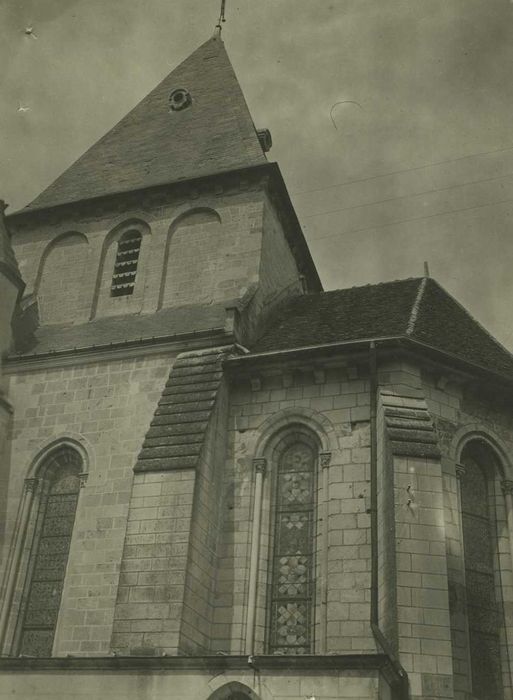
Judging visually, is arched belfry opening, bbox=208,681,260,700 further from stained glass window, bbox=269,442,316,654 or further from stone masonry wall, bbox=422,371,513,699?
stone masonry wall, bbox=422,371,513,699

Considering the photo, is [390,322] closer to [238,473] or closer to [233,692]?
[238,473]

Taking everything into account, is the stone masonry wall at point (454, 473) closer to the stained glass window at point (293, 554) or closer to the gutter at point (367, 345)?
the gutter at point (367, 345)

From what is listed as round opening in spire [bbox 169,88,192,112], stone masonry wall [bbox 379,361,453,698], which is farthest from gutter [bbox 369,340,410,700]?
round opening in spire [bbox 169,88,192,112]

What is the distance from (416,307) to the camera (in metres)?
15.7

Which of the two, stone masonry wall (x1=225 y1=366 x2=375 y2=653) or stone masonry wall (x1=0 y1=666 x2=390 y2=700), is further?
stone masonry wall (x1=225 y1=366 x2=375 y2=653)

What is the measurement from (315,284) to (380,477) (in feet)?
35.7

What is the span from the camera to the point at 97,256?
59.6ft

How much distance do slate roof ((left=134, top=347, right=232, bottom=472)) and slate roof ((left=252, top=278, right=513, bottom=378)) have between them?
120cm

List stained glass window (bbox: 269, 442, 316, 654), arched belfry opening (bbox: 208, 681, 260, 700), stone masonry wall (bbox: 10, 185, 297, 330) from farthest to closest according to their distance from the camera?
1. stone masonry wall (bbox: 10, 185, 297, 330)
2. stained glass window (bbox: 269, 442, 316, 654)
3. arched belfry opening (bbox: 208, 681, 260, 700)

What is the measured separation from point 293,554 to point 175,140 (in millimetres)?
12015

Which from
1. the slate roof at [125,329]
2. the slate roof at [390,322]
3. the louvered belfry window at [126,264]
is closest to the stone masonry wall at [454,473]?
the slate roof at [390,322]

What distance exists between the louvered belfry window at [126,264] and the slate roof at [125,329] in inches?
32.3

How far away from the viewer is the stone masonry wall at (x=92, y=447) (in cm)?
1305

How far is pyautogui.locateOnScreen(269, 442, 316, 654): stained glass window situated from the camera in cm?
1236
